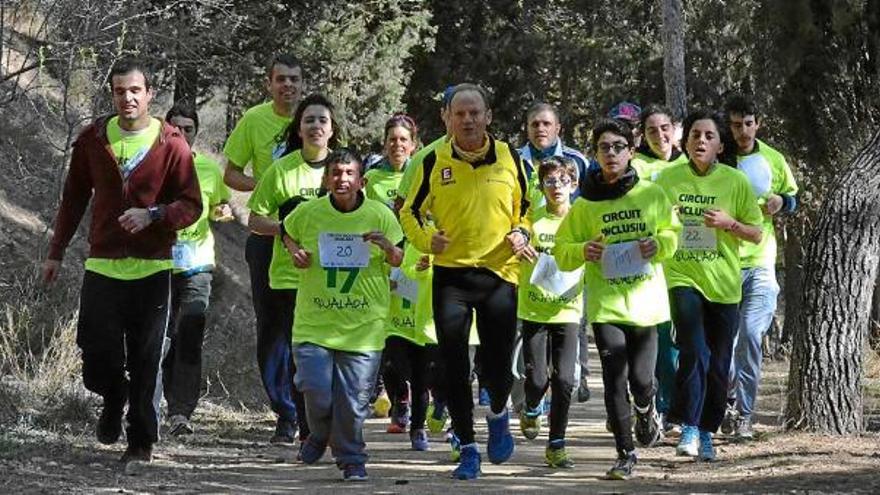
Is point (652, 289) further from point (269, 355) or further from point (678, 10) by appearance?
point (678, 10)

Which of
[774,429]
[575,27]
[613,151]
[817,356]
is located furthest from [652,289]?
[575,27]

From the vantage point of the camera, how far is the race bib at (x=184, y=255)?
461 inches

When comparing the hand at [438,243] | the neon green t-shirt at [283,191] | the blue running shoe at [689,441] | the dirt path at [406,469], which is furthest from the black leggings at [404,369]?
the hand at [438,243]

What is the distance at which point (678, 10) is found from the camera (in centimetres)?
2602

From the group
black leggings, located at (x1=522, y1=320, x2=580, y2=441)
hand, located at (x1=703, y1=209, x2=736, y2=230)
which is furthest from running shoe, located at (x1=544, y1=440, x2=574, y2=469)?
hand, located at (x1=703, y1=209, x2=736, y2=230)

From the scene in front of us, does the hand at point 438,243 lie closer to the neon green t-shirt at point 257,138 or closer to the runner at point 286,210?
the runner at point 286,210

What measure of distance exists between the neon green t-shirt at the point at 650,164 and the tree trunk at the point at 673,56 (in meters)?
13.1

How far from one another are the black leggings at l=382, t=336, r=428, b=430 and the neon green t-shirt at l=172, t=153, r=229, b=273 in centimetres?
146

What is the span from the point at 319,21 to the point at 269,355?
15.5m

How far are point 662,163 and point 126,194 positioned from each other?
157 inches

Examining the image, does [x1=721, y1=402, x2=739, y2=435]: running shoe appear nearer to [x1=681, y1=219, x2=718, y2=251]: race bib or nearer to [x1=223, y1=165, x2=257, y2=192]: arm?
[x1=681, y1=219, x2=718, y2=251]: race bib

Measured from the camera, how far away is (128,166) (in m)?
9.59

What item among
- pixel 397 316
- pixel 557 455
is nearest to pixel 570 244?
pixel 557 455

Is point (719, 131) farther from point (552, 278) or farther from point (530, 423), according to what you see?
point (530, 423)
